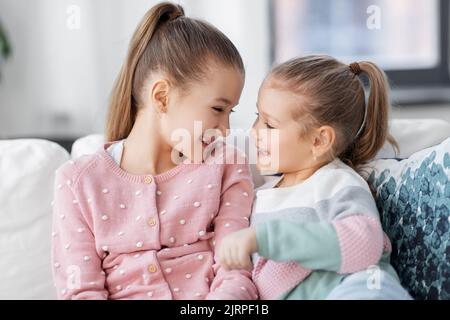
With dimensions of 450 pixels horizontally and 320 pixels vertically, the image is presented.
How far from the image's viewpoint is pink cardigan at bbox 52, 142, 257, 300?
1.29 metres

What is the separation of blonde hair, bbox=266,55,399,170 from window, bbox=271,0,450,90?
74.9 inches

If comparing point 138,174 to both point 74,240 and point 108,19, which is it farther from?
point 108,19

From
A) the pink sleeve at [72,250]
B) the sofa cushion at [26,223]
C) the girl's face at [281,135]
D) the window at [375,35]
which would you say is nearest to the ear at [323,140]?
the girl's face at [281,135]

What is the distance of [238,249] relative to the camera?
3.73 feet

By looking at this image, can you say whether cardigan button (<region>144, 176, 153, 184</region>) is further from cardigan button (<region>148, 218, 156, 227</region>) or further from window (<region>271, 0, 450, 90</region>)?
window (<region>271, 0, 450, 90</region>)

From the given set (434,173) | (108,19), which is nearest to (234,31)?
(108,19)

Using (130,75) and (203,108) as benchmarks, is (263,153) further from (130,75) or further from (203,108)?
(130,75)

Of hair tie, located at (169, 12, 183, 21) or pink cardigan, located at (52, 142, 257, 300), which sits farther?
hair tie, located at (169, 12, 183, 21)

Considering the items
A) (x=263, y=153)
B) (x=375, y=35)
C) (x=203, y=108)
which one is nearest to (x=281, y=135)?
(x=263, y=153)

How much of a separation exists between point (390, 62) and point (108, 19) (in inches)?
53.0

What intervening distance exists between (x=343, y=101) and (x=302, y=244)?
1.15 feet

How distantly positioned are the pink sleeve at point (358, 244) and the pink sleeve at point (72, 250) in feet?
1.45

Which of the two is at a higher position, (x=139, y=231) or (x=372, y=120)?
(x=372, y=120)

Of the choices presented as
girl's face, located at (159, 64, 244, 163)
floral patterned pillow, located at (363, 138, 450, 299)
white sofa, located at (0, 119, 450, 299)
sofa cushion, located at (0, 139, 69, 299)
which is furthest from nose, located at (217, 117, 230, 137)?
sofa cushion, located at (0, 139, 69, 299)
